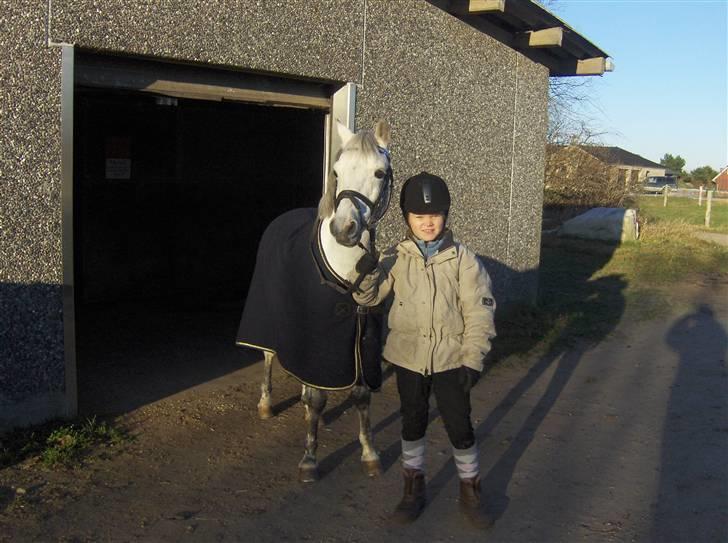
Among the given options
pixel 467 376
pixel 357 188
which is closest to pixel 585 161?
pixel 357 188

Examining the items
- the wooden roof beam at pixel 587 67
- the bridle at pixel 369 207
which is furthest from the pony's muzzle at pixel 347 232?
the wooden roof beam at pixel 587 67

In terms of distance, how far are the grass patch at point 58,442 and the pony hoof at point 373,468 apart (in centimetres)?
156

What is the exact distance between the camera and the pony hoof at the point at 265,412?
5402 mm

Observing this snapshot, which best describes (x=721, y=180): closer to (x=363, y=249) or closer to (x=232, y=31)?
(x=232, y=31)

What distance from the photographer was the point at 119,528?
3.62 m

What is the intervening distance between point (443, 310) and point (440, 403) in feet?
1.59

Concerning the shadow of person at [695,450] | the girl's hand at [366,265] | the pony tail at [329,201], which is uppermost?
the pony tail at [329,201]

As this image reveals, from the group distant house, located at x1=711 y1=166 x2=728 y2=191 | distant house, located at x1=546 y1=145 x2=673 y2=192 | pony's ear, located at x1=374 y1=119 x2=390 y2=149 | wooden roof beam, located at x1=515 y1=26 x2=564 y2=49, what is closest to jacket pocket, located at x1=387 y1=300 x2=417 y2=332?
pony's ear, located at x1=374 y1=119 x2=390 y2=149

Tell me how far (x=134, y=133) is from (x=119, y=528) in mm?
6924

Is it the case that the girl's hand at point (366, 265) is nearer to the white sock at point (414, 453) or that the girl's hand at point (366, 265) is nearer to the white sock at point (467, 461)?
the white sock at point (414, 453)

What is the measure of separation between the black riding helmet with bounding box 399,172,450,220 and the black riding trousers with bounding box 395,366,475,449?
0.80 meters

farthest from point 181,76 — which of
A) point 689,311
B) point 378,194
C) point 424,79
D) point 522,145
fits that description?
point 689,311

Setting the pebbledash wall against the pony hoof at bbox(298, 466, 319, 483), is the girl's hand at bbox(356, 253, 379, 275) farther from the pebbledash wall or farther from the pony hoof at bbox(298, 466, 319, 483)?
the pebbledash wall

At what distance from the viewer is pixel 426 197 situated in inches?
141
